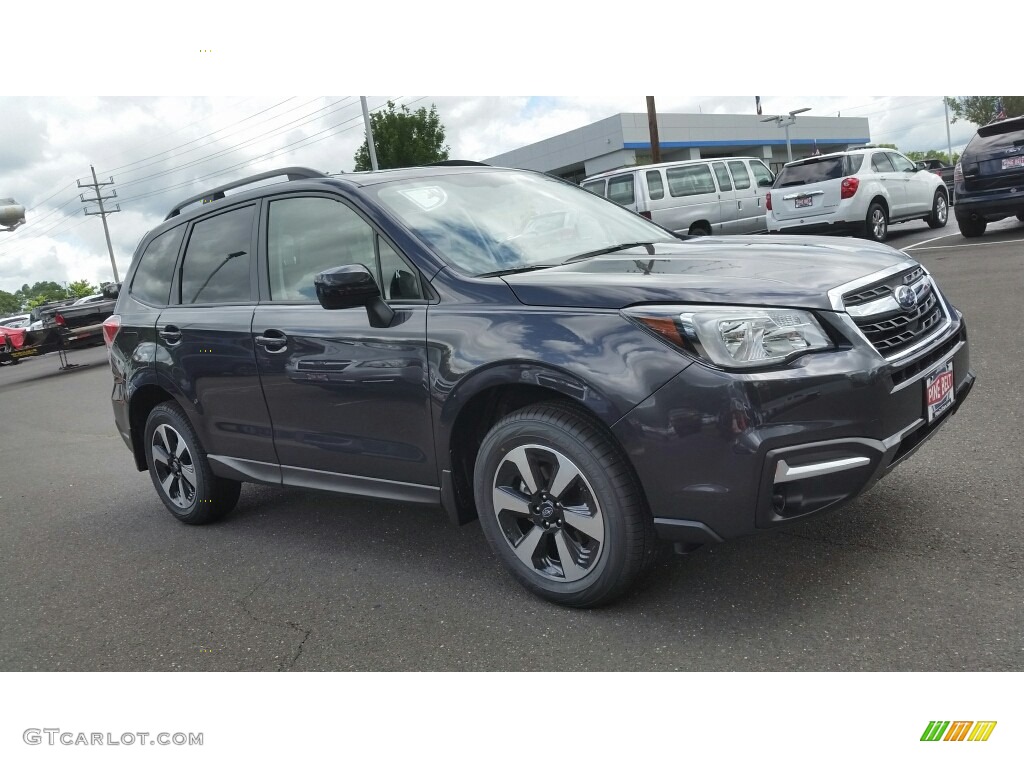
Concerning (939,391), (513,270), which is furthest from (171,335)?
(939,391)

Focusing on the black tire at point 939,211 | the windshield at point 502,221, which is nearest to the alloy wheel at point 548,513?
the windshield at point 502,221

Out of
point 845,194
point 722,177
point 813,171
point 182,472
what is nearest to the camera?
point 182,472

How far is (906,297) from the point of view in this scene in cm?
323

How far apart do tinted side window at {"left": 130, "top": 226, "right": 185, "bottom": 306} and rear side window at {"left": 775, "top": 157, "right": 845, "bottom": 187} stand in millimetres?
12811

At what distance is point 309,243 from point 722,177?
1522cm

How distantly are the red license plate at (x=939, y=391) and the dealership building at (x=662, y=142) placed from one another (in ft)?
117

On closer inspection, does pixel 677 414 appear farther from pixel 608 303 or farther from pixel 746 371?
pixel 608 303

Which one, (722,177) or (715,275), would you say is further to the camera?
(722,177)

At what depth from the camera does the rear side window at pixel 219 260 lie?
14.6 ft

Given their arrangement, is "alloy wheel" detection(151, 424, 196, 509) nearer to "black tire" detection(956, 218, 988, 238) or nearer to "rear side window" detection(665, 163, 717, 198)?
"black tire" detection(956, 218, 988, 238)

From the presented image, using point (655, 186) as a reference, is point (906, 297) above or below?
below

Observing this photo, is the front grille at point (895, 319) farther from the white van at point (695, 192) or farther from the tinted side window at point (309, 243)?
the white van at point (695, 192)

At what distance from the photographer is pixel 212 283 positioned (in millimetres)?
4637
